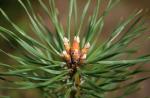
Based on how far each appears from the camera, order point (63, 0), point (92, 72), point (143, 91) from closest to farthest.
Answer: point (92, 72)
point (143, 91)
point (63, 0)

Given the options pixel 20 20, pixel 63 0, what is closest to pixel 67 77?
pixel 20 20

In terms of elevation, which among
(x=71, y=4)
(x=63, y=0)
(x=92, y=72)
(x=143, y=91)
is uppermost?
(x=63, y=0)

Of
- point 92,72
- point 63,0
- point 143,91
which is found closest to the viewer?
point 92,72

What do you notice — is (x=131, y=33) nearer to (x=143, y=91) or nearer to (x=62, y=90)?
(x=62, y=90)

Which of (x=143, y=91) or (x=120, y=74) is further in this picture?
(x=143, y=91)

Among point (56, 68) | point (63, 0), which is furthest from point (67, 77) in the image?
point (63, 0)

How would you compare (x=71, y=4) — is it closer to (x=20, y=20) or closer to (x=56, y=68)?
(x=56, y=68)

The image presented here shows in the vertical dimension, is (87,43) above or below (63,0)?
below

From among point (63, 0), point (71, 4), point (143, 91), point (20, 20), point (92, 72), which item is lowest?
point (92, 72)

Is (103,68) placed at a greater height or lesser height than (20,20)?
lesser
